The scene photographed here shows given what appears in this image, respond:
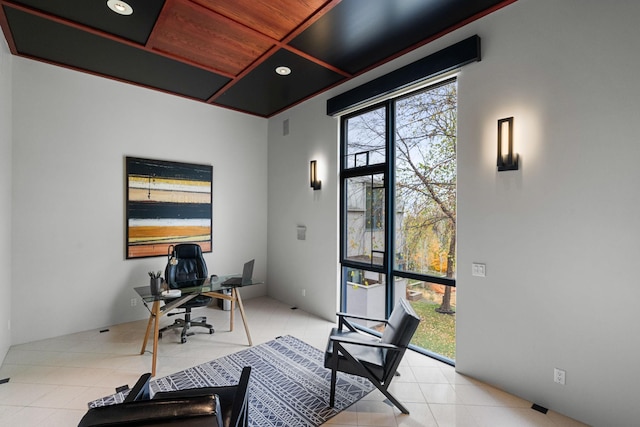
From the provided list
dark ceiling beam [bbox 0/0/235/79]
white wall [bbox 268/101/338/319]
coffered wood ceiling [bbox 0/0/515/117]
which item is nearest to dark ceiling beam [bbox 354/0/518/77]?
coffered wood ceiling [bbox 0/0/515/117]

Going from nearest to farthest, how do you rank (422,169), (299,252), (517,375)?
1. (517,375)
2. (422,169)
3. (299,252)

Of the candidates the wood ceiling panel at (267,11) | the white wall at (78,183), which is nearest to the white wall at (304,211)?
the white wall at (78,183)

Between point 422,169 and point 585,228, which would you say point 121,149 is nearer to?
point 422,169

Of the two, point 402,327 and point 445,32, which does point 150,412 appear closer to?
point 402,327

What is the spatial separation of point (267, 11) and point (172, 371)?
3445 millimetres

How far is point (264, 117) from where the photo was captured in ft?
17.9

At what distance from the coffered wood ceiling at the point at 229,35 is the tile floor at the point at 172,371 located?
10.8 feet

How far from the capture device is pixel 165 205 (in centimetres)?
436

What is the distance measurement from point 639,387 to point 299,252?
3810 mm

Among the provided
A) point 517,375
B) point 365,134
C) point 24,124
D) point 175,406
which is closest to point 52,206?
point 24,124

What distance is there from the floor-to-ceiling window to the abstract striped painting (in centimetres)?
228

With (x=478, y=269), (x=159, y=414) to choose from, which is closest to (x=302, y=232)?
(x=478, y=269)

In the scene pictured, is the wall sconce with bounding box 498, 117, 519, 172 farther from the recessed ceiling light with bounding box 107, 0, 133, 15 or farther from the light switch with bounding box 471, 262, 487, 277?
the recessed ceiling light with bounding box 107, 0, 133, 15

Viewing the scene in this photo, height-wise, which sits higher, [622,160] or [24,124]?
[24,124]
